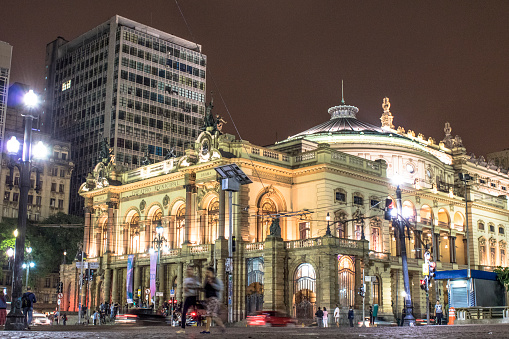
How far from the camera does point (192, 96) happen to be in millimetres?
124625

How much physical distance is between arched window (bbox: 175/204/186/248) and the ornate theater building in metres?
0.10

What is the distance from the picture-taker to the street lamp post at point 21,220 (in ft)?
80.8

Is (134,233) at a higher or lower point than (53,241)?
lower

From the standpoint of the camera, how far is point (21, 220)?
25688mm

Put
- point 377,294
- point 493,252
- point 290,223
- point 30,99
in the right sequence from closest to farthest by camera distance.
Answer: point 30,99 → point 377,294 → point 290,223 → point 493,252

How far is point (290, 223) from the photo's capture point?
58562 millimetres

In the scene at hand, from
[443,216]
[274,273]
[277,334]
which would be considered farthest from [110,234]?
[277,334]

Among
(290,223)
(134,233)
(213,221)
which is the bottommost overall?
(134,233)

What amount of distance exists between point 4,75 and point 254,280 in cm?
7376

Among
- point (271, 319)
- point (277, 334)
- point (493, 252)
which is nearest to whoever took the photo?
point (277, 334)

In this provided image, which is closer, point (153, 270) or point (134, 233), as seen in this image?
point (153, 270)

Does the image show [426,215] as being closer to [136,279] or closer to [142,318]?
[136,279]

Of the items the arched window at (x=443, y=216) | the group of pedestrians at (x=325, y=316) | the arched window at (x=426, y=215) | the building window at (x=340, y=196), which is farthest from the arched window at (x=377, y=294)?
the arched window at (x=443, y=216)

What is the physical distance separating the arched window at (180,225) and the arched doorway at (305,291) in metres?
14.5
